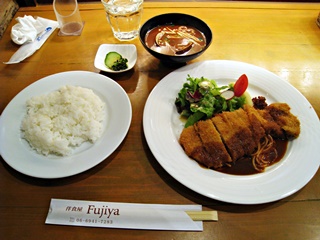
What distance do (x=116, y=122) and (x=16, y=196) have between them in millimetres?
755

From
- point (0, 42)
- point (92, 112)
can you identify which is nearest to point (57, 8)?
point (0, 42)

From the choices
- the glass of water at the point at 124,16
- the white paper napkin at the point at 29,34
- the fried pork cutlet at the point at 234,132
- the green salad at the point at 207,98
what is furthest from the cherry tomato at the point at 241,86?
the white paper napkin at the point at 29,34

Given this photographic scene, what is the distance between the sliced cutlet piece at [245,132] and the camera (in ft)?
5.35

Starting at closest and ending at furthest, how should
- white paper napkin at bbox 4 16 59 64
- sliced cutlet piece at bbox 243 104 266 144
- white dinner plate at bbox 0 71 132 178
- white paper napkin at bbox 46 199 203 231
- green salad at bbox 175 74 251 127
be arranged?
white paper napkin at bbox 46 199 203 231, white dinner plate at bbox 0 71 132 178, sliced cutlet piece at bbox 243 104 266 144, green salad at bbox 175 74 251 127, white paper napkin at bbox 4 16 59 64

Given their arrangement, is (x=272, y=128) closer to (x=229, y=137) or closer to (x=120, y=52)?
(x=229, y=137)

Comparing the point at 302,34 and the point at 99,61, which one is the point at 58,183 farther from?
the point at 302,34

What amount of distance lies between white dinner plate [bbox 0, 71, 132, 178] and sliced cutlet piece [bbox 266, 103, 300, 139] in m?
1.07

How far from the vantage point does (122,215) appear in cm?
134

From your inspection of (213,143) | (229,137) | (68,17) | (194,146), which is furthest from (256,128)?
(68,17)

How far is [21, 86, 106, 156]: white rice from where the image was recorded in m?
1.55

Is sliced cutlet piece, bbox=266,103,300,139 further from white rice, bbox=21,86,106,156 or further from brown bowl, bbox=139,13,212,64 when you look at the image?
white rice, bbox=21,86,106,156

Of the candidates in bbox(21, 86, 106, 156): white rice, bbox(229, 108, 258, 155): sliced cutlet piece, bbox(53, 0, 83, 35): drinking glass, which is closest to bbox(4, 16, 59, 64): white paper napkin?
bbox(53, 0, 83, 35): drinking glass

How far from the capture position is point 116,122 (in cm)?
168

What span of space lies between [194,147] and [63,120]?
0.93 meters
